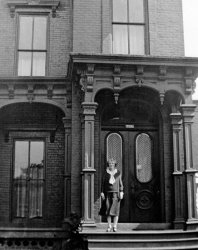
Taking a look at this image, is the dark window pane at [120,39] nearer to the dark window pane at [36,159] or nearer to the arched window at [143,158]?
the arched window at [143,158]

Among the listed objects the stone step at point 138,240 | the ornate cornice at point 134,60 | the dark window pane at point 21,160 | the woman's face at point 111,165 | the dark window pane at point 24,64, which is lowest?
the stone step at point 138,240

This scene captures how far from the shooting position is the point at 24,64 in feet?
45.8

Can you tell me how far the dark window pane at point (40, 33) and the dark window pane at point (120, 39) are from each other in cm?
229

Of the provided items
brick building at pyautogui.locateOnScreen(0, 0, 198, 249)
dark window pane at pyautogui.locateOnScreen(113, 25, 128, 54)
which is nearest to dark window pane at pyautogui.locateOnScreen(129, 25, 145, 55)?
brick building at pyautogui.locateOnScreen(0, 0, 198, 249)

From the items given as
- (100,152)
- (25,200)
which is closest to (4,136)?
(25,200)

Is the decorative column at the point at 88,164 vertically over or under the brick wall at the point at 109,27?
under

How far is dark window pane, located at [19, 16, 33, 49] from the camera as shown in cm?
1410

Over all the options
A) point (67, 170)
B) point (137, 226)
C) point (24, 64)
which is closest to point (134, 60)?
point (67, 170)

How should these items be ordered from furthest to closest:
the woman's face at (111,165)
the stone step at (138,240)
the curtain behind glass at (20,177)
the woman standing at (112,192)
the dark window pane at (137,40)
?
1. the dark window pane at (137,40)
2. the curtain behind glass at (20,177)
3. the woman's face at (111,165)
4. the woman standing at (112,192)
5. the stone step at (138,240)

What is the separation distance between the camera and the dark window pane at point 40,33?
14.1 metres

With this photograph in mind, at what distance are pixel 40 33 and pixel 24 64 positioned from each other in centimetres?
114

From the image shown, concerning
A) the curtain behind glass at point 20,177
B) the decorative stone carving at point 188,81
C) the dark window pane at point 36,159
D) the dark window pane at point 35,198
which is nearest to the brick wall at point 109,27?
the decorative stone carving at point 188,81

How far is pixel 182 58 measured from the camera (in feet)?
37.9

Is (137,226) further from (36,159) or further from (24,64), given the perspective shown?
(24,64)
